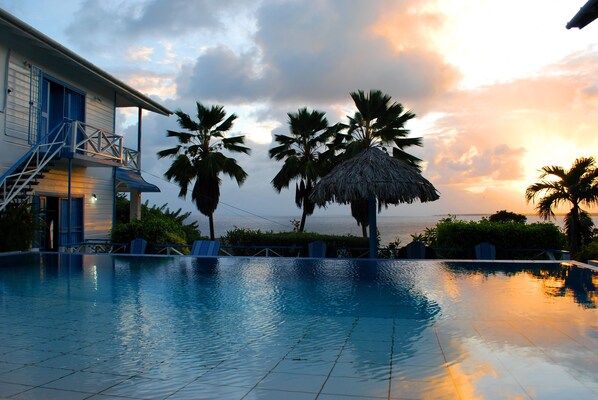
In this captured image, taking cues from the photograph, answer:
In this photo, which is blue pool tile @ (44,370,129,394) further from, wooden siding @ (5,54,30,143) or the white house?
wooden siding @ (5,54,30,143)

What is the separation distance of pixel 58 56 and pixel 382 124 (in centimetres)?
1121

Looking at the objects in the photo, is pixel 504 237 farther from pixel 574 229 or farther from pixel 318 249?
pixel 318 249

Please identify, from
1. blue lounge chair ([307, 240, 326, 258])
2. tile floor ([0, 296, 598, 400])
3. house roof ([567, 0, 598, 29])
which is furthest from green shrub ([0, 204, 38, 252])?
house roof ([567, 0, 598, 29])

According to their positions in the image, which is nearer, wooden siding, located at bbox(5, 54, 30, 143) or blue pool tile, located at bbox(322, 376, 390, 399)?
blue pool tile, located at bbox(322, 376, 390, 399)

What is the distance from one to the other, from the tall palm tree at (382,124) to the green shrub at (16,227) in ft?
35.3

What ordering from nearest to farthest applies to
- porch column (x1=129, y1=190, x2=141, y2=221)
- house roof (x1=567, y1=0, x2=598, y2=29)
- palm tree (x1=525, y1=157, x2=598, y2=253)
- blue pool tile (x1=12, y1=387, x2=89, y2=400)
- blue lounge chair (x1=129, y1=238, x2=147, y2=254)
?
blue pool tile (x1=12, y1=387, x2=89, y2=400)
house roof (x1=567, y1=0, x2=598, y2=29)
blue lounge chair (x1=129, y1=238, x2=147, y2=254)
palm tree (x1=525, y1=157, x2=598, y2=253)
porch column (x1=129, y1=190, x2=141, y2=221)

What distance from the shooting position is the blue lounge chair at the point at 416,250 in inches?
526

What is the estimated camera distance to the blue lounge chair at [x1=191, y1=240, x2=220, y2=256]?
14.5 meters

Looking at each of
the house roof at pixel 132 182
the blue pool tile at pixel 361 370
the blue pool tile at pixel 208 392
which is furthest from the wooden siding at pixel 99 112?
the blue pool tile at pixel 361 370

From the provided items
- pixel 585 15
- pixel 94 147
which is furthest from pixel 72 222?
pixel 585 15

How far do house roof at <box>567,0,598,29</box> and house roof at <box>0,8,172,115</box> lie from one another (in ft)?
37.7

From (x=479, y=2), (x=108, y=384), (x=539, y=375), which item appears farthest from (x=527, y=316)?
(x=479, y=2)

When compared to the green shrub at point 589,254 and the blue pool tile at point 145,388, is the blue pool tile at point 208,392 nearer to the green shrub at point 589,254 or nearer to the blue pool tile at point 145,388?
the blue pool tile at point 145,388

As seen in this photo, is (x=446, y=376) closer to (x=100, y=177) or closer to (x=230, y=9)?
(x=230, y=9)
